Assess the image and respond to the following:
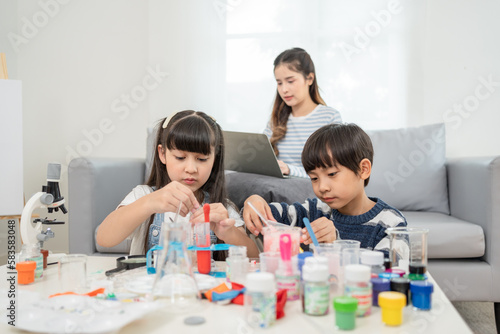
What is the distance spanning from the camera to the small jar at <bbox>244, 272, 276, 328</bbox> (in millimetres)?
614

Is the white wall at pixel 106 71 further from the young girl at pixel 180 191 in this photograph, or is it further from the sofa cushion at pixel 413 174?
the young girl at pixel 180 191

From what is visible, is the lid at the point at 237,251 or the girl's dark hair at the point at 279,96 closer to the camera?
the lid at the point at 237,251

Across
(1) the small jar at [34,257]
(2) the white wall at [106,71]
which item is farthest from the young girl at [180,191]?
(2) the white wall at [106,71]

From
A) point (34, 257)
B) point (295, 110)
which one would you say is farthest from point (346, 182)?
point (295, 110)

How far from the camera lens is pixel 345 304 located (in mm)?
604

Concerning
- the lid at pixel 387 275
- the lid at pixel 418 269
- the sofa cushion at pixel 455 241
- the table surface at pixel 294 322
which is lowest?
the sofa cushion at pixel 455 241

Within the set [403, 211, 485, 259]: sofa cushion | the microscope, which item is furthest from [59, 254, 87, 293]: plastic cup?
[403, 211, 485, 259]: sofa cushion

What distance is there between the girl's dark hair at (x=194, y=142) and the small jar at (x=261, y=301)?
2.39ft

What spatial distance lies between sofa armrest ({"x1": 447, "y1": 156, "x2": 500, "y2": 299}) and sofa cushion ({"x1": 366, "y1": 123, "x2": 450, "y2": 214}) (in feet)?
0.37

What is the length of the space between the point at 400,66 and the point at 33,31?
231 centimetres

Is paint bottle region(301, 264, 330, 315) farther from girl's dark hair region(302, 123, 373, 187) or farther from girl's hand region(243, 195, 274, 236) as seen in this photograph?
girl's dark hair region(302, 123, 373, 187)

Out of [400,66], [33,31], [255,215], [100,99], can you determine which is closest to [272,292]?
[255,215]

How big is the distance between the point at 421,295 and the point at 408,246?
222 mm

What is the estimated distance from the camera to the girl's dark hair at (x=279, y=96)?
2.21 meters
